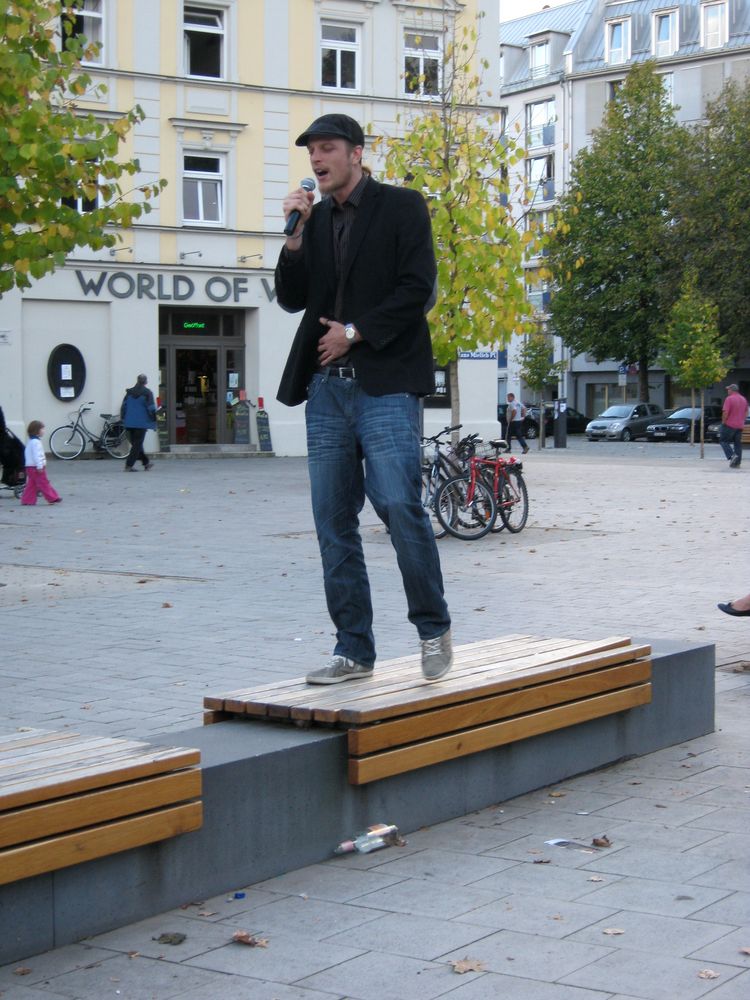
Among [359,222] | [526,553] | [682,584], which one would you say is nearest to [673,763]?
[359,222]

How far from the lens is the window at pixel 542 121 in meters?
74.8

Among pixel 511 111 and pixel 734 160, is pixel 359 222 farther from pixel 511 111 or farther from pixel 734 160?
pixel 511 111

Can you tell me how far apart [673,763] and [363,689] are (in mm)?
1616

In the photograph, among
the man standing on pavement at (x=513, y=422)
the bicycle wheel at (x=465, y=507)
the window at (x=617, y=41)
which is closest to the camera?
the bicycle wheel at (x=465, y=507)

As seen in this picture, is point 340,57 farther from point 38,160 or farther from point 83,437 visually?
point 38,160

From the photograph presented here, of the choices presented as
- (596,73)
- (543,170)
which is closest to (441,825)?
(596,73)

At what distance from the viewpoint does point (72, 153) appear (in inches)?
507

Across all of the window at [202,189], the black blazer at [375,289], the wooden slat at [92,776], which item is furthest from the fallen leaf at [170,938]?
the window at [202,189]

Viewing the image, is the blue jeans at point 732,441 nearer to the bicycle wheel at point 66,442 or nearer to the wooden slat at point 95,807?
the bicycle wheel at point 66,442

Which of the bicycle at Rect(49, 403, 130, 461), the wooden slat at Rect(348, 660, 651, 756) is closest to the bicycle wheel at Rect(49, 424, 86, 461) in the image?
the bicycle at Rect(49, 403, 130, 461)

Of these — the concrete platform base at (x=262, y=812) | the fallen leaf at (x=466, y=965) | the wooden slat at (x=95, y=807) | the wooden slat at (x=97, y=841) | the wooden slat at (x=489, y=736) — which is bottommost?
the fallen leaf at (x=466, y=965)

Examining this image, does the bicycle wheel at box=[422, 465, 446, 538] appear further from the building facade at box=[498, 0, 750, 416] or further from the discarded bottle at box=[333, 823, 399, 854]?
the building facade at box=[498, 0, 750, 416]

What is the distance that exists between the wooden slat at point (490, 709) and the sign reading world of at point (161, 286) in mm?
30546

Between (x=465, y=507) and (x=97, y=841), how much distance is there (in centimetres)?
1268
